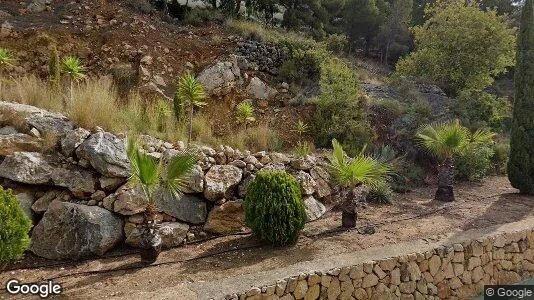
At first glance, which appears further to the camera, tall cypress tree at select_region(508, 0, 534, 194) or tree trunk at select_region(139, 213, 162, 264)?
tall cypress tree at select_region(508, 0, 534, 194)

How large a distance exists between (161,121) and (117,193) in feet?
6.97

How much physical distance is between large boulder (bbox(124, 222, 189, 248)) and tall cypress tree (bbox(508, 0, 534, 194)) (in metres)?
6.70

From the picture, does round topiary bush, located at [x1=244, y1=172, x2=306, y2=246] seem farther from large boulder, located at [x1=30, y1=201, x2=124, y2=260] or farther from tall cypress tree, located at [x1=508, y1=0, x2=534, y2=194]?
tall cypress tree, located at [x1=508, y1=0, x2=534, y2=194]

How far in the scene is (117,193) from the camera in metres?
4.65

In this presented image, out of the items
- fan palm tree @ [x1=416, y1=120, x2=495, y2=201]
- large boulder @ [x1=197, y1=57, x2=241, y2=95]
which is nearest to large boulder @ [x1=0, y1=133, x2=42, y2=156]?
large boulder @ [x1=197, y1=57, x2=241, y2=95]

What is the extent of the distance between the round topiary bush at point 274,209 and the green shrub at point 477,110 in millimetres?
7048

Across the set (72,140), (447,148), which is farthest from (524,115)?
(72,140)

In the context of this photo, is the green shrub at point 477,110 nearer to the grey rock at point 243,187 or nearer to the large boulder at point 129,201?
the grey rock at point 243,187

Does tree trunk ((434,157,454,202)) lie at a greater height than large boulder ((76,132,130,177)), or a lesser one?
lesser

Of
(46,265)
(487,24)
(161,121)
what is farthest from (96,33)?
(487,24)

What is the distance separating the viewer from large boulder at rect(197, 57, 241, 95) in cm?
900

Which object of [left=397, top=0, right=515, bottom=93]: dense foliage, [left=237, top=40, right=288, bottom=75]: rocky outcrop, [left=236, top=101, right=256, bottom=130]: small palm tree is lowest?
[left=236, top=101, right=256, bottom=130]: small palm tree

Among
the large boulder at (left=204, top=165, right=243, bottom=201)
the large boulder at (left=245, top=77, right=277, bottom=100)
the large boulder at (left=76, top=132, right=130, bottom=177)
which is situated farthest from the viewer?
the large boulder at (left=245, top=77, right=277, bottom=100)

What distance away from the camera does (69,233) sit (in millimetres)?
4258
